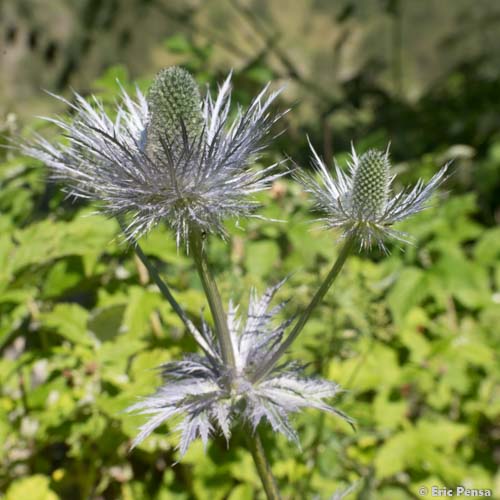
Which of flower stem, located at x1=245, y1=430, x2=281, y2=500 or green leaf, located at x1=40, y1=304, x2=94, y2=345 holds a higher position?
green leaf, located at x1=40, y1=304, x2=94, y2=345

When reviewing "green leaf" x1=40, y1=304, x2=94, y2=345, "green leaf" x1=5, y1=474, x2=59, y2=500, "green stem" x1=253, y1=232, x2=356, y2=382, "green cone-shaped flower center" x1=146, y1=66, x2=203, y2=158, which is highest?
"green cone-shaped flower center" x1=146, y1=66, x2=203, y2=158

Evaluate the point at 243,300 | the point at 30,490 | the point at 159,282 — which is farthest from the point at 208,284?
the point at 30,490

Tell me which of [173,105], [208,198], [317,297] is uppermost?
[173,105]

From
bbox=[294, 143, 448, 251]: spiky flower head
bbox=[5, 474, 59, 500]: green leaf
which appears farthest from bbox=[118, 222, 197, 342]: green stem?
bbox=[5, 474, 59, 500]: green leaf

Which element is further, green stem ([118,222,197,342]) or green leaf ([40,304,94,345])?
green leaf ([40,304,94,345])

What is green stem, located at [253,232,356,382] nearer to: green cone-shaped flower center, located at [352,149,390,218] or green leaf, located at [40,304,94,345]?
green cone-shaped flower center, located at [352,149,390,218]

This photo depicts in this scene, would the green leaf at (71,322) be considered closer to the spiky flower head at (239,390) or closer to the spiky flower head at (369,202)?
the spiky flower head at (239,390)

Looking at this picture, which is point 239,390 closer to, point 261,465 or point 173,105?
point 261,465
